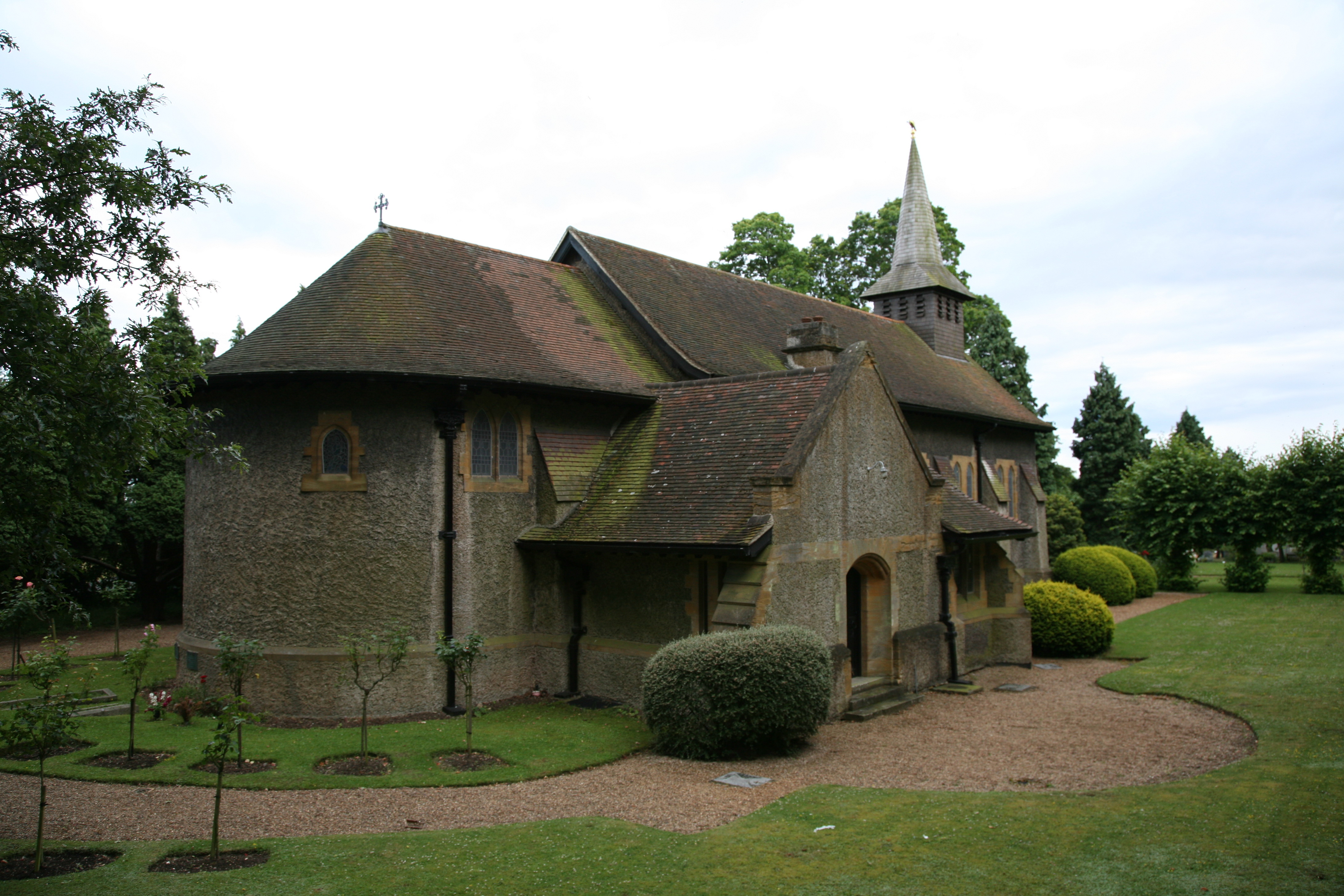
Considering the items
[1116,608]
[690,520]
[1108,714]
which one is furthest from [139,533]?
[1116,608]

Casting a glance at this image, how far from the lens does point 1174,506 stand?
110 ft

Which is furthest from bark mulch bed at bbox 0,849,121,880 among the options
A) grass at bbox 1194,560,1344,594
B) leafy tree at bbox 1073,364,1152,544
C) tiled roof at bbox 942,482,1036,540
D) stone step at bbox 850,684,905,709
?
leafy tree at bbox 1073,364,1152,544

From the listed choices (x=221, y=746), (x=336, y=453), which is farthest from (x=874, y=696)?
(x=221, y=746)

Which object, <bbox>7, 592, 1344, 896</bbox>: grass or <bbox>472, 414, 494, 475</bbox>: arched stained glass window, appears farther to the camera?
<bbox>472, 414, 494, 475</bbox>: arched stained glass window

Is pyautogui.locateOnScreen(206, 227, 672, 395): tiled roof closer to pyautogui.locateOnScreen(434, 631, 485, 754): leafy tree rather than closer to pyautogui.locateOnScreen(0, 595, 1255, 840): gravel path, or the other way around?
pyautogui.locateOnScreen(434, 631, 485, 754): leafy tree

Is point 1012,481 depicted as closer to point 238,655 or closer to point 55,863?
point 238,655

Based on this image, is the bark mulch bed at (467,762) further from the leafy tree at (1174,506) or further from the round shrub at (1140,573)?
the leafy tree at (1174,506)

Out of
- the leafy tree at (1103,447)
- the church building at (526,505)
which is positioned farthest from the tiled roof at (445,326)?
the leafy tree at (1103,447)

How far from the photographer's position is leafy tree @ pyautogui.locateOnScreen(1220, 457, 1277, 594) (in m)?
31.9

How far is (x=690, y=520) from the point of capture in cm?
1386

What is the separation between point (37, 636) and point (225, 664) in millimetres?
17854

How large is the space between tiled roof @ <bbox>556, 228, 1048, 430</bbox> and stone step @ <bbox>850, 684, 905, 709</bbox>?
5552mm

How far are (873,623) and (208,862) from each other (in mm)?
11104

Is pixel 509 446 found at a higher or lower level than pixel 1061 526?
higher
